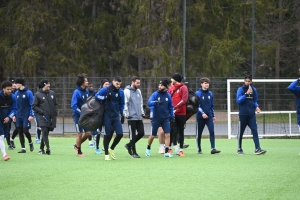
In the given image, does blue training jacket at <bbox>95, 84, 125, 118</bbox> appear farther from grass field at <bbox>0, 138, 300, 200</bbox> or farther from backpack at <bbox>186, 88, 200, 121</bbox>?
backpack at <bbox>186, 88, 200, 121</bbox>

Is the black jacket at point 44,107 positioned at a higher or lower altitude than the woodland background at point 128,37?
lower

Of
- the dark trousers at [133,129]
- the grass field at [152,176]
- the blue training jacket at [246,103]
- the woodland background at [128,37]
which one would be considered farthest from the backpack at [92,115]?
the woodland background at [128,37]

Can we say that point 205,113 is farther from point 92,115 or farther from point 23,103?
point 23,103

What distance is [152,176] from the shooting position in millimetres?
12281

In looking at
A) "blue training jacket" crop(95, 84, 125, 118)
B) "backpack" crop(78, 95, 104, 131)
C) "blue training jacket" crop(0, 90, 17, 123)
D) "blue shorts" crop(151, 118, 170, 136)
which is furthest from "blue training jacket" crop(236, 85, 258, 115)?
"blue training jacket" crop(0, 90, 17, 123)

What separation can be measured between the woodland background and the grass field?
22620 mm

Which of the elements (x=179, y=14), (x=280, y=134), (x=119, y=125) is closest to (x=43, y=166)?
(x=119, y=125)

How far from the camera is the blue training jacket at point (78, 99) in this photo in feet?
57.1

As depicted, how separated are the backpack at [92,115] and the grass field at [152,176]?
0.81 metres

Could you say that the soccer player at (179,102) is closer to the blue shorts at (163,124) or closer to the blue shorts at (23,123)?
the blue shorts at (163,124)

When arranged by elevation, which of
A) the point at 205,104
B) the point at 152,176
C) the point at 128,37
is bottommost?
the point at 152,176

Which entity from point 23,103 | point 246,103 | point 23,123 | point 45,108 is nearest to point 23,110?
point 23,103

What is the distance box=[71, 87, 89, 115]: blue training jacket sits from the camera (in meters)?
17.4

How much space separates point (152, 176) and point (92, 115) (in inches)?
149
